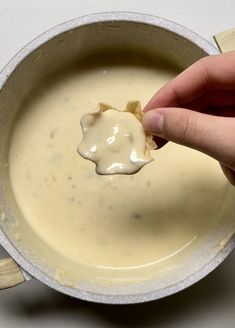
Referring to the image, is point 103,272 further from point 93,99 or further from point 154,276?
point 93,99

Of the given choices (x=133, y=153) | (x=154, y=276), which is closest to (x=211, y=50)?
(x=133, y=153)

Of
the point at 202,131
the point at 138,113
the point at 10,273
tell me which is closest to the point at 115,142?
the point at 138,113

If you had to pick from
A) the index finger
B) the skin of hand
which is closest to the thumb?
the skin of hand

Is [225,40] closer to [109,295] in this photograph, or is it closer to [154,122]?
[154,122]

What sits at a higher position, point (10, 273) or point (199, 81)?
point (199, 81)

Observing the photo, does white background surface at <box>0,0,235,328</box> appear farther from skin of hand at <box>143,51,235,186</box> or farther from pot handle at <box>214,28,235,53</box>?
pot handle at <box>214,28,235,53</box>

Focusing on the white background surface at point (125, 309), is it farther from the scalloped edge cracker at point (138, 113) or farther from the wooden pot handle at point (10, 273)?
the scalloped edge cracker at point (138, 113)

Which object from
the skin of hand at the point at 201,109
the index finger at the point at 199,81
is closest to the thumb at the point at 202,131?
the skin of hand at the point at 201,109
